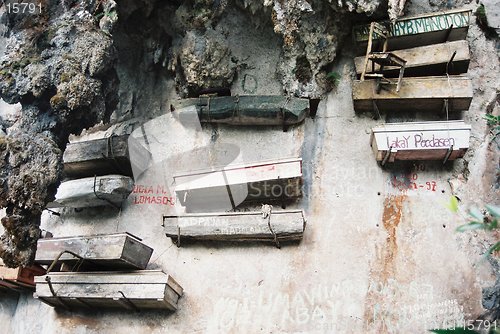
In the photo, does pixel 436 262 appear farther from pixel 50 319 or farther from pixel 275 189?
pixel 50 319

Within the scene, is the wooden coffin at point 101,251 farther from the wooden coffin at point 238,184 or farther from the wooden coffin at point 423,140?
the wooden coffin at point 423,140

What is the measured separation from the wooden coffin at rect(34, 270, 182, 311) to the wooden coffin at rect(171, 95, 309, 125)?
2559 millimetres

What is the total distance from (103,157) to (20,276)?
7.88ft

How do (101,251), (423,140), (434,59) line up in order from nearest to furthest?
(423,140)
(101,251)
(434,59)

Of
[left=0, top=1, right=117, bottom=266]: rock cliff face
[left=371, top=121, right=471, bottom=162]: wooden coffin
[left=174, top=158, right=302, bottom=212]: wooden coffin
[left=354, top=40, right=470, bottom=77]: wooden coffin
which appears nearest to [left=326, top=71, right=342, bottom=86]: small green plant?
[left=354, top=40, right=470, bottom=77]: wooden coffin

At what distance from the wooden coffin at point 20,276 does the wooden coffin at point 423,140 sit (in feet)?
19.1

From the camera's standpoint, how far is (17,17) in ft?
29.2

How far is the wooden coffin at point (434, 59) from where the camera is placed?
286 inches

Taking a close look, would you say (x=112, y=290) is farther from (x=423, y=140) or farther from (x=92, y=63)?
(x=423, y=140)

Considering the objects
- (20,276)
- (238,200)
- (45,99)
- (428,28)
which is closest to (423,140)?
(428,28)

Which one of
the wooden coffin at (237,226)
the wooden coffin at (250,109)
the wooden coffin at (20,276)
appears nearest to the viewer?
the wooden coffin at (237,226)

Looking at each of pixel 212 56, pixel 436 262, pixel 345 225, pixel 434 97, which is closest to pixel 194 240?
pixel 345 225

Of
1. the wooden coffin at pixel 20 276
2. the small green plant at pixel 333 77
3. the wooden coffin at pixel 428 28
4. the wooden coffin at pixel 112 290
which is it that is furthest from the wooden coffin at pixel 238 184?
the wooden coffin at pixel 20 276

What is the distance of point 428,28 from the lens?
289 inches
